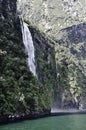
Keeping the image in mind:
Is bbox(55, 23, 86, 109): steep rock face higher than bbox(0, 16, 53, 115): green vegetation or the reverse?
the reverse

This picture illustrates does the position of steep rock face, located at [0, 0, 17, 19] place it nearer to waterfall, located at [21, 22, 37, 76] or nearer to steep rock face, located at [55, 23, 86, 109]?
waterfall, located at [21, 22, 37, 76]

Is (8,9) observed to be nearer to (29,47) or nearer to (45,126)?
(29,47)

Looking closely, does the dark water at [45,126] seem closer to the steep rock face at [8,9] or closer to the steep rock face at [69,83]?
the steep rock face at [8,9]

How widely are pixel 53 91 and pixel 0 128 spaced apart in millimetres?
80442

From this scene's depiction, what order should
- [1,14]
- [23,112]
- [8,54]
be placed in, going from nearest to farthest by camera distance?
[23,112]
[8,54]
[1,14]

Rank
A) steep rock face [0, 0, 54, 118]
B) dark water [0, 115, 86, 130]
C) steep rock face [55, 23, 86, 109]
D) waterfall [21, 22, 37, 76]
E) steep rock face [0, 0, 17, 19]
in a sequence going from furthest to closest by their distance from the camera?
1. steep rock face [55, 23, 86, 109]
2. waterfall [21, 22, 37, 76]
3. steep rock face [0, 0, 17, 19]
4. steep rock face [0, 0, 54, 118]
5. dark water [0, 115, 86, 130]

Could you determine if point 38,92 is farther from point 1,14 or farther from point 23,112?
point 1,14

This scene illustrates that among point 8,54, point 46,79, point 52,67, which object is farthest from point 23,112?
point 52,67

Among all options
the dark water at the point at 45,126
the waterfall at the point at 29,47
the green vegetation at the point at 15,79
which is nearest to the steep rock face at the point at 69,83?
the waterfall at the point at 29,47

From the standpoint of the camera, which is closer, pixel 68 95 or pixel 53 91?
pixel 53 91

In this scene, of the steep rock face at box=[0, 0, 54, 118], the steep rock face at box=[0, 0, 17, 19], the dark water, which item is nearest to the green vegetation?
the steep rock face at box=[0, 0, 54, 118]

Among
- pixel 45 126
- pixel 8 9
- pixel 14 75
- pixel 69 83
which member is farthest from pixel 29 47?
pixel 69 83

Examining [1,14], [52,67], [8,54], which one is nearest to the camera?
[8,54]

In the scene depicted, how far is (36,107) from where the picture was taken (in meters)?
72.4
